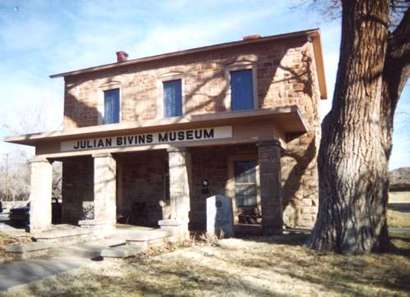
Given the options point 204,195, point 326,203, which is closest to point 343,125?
point 326,203

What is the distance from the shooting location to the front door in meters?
14.4

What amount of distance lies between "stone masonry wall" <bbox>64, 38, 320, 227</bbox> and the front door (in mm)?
781

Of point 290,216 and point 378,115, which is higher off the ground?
point 378,115

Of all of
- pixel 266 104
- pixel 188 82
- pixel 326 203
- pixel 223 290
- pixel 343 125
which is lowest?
pixel 223 290

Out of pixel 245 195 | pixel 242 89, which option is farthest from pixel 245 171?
pixel 242 89

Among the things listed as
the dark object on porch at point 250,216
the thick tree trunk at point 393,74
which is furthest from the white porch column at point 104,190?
the thick tree trunk at point 393,74

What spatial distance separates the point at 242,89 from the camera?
14.3 meters

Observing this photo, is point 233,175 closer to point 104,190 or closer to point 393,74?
point 104,190

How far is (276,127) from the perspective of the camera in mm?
11398

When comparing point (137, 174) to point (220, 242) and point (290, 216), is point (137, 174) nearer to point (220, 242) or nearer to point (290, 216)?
point (290, 216)

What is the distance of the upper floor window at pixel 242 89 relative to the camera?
14164 millimetres

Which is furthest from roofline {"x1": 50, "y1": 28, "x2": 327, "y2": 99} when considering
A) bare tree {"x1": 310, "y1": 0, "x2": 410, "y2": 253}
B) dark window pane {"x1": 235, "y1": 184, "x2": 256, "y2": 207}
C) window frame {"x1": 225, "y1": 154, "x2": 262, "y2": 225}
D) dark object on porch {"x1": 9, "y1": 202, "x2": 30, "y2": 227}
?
dark object on porch {"x1": 9, "y1": 202, "x2": 30, "y2": 227}

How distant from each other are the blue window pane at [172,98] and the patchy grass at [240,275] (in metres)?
8.06

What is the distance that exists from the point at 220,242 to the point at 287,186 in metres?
5.07
